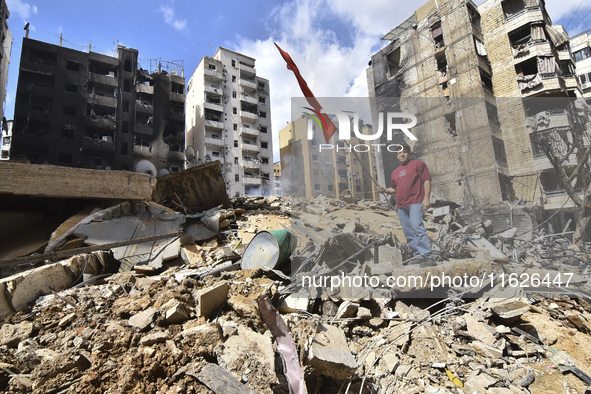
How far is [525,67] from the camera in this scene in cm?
1486

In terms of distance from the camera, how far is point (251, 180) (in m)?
35.2

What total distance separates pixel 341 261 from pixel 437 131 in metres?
3.32

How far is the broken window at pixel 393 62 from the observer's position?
857 cm

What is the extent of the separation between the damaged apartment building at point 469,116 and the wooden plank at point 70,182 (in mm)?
6004

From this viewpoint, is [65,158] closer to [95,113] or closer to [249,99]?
[95,113]

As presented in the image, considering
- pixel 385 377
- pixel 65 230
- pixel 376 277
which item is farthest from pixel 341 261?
pixel 65 230

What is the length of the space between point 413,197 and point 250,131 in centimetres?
3333

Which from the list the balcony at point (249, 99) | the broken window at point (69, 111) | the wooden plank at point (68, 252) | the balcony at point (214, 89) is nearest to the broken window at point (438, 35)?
the wooden plank at point (68, 252)

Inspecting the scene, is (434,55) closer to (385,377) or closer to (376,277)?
(376,277)

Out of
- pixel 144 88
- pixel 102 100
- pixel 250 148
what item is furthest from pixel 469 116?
pixel 144 88

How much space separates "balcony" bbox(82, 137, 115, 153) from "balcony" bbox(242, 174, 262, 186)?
45.5ft

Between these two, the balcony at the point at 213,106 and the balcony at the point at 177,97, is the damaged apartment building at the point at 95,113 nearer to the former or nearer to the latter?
the balcony at the point at 177,97

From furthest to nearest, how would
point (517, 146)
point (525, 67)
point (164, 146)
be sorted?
point (164, 146) < point (525, 67) < point (517, 146)

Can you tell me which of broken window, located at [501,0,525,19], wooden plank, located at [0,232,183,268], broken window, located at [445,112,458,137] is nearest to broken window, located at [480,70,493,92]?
broken window, located at [501,0,525,19]
